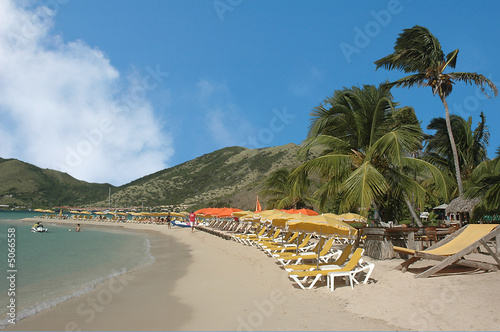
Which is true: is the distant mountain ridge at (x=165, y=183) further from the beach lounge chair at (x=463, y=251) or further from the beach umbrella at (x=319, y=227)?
the beach lounge chair at (x=463, y=251)

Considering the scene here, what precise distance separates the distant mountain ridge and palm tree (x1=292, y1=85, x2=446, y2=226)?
57.1 m

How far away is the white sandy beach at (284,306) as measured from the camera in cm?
481

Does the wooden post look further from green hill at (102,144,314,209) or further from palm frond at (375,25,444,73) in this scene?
green hill at (102,144,314,209)

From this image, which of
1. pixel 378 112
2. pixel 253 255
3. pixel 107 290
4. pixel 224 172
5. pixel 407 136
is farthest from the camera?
pixel 224 172

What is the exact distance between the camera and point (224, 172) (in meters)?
90.2

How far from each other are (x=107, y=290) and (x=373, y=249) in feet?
23.8

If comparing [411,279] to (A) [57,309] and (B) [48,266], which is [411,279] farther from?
(B) [48,266]

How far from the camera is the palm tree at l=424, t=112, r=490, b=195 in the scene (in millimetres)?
19781

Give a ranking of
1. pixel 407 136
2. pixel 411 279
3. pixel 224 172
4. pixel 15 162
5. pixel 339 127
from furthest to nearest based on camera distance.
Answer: pixel 15 162, pixel 224 172, pixel 339 127, pixel 407 136, pixel 411 279

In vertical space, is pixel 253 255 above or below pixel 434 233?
below

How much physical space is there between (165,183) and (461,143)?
86504 millimetres

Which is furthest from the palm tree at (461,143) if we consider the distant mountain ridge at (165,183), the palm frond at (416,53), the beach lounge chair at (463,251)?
the distant mountain ridge at (165,183)

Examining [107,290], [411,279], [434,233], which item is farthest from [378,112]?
[107,290]

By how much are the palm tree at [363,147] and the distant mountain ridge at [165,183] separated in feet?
187
